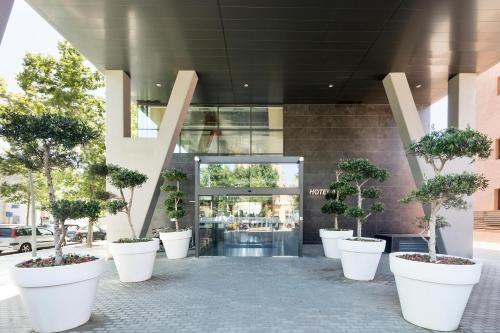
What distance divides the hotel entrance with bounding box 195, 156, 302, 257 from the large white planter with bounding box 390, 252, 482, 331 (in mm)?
5786

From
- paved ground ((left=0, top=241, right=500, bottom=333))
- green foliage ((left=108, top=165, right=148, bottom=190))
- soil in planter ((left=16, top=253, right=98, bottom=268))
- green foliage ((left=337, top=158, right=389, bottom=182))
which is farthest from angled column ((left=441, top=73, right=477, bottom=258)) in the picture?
soil in planter ((left=16, top=253, right=98, bottom=268))

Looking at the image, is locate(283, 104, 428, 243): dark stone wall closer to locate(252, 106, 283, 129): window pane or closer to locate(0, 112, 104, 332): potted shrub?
locate(252, 106, 283, 129): window pane

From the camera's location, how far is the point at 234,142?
552 inches

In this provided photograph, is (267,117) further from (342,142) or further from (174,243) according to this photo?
(174,243)

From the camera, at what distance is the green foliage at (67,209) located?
474cm

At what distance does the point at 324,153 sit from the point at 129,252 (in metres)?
9.20

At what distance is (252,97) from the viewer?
13.1 metres

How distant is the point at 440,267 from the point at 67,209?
5.36 meters

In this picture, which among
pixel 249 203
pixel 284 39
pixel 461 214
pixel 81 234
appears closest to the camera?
pixel 284 39

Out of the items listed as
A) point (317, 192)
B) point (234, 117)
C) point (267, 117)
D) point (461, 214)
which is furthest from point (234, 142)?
point (461, 214)

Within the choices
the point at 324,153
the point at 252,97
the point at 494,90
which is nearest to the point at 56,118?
the point at 252,97

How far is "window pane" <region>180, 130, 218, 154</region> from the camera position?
1394cm

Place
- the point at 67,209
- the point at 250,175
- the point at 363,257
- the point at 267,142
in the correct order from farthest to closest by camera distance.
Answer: the point at 267,142 → the point at 250,175 → the point at 363,257 → the point at 67,209

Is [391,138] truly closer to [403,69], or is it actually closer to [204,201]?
[403,69]
